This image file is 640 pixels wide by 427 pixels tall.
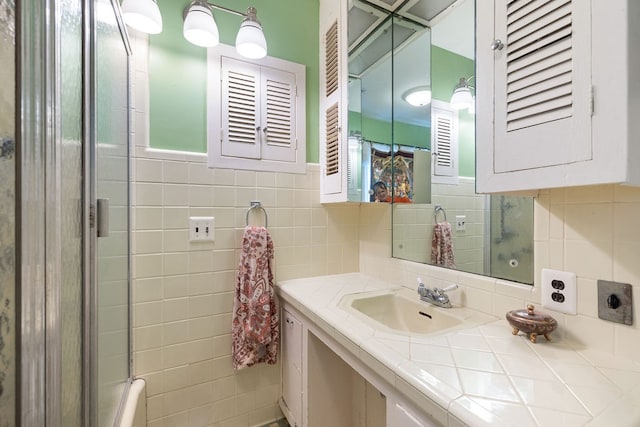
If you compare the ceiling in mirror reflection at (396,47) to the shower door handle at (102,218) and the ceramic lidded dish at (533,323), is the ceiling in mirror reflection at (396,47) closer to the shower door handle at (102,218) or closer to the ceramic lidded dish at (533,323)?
the ceramic lidded dish at (533,323)

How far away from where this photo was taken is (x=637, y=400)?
54cm

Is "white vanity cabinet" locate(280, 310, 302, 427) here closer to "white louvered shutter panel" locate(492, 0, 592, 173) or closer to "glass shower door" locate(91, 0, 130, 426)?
"glass shower door" locate(91, 0, 130, 426)

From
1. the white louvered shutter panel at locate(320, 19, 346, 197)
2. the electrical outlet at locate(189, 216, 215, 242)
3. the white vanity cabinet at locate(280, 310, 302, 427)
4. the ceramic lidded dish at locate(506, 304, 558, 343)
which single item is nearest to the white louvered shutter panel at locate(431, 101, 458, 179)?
the white louvered shutter panel at locate(320, 19, 346, 197)

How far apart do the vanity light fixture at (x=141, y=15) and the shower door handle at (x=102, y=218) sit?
2.75 feet

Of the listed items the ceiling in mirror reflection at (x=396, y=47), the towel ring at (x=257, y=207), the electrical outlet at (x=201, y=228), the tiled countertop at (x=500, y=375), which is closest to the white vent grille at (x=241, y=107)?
the towel ring at (x=257, y=207)

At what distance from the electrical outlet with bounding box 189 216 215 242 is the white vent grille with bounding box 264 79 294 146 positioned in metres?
0.55

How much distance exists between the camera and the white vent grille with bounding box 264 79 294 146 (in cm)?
154

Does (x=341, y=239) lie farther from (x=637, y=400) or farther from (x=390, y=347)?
(x=637, y=400)

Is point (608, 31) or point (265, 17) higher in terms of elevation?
point (265, 17)

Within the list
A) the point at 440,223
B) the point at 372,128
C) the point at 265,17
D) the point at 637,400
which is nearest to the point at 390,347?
the point at 637,400

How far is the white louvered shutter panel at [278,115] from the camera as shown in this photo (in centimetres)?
153

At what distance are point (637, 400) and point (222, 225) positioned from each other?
1.50 metres

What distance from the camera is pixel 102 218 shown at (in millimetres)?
832

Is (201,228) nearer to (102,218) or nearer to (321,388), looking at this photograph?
(102,218)
